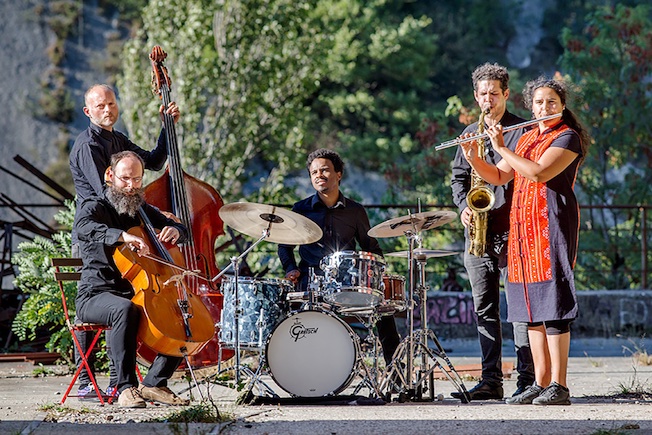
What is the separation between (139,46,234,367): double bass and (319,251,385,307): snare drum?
0.85 m

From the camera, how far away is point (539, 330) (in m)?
5.23

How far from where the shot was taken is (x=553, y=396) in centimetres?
509

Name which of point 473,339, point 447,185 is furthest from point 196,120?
point 473,339

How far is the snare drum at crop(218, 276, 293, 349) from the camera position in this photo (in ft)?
18.5

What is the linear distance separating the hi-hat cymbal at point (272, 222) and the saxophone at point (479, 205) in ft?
2.88

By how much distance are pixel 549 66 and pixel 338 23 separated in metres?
10.7

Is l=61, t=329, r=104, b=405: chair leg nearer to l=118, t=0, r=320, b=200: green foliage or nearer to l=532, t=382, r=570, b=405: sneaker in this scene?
l=532, t=382, r=570, b=405: sneaker

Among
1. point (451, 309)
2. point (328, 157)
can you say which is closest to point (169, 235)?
point (328, 157)

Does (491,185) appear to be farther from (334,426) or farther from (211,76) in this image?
(211,76)

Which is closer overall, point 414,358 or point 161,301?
point 161,301

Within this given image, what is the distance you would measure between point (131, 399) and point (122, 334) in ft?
1.16

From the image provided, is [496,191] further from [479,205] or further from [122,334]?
[122,334]

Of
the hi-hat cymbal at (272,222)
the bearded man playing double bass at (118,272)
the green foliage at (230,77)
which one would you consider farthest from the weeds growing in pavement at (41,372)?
the green foliage at (230,77)

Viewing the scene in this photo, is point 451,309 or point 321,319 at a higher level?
point 451,309
